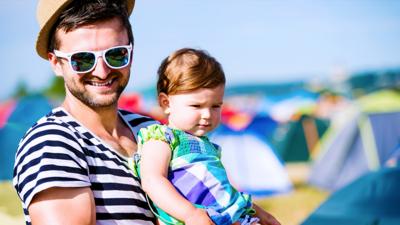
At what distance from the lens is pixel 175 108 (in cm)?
207

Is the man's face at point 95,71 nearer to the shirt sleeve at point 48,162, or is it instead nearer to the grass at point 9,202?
the shirt sleeve at point 48,162

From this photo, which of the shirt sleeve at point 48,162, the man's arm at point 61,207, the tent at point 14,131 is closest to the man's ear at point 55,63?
the shirt sleeve at point 48,162

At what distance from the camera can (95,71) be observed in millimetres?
1977

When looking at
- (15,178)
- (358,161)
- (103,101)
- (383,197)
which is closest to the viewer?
(15,178)

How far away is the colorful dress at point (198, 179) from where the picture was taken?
1.94 meters

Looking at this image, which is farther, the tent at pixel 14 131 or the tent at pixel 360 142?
the tent at pixel 360 142

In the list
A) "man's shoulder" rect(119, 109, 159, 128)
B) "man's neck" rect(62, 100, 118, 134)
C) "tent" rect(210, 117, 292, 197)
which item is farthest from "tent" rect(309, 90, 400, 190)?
"man's neck" rect(62, 100, 118, 134)

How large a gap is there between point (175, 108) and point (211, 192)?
0.30 metres

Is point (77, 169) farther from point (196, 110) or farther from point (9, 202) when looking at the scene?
point (9, 202)

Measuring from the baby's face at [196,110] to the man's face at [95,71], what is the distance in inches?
7.4

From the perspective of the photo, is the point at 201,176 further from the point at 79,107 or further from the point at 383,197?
the point at 383,197

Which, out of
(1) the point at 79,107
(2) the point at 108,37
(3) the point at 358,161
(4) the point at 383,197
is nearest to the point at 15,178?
(1) the point at 79,107

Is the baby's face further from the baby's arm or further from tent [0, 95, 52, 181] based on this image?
tent [0, 95, 52, 181]

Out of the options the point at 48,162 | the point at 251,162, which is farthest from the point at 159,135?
the point at 251,162
